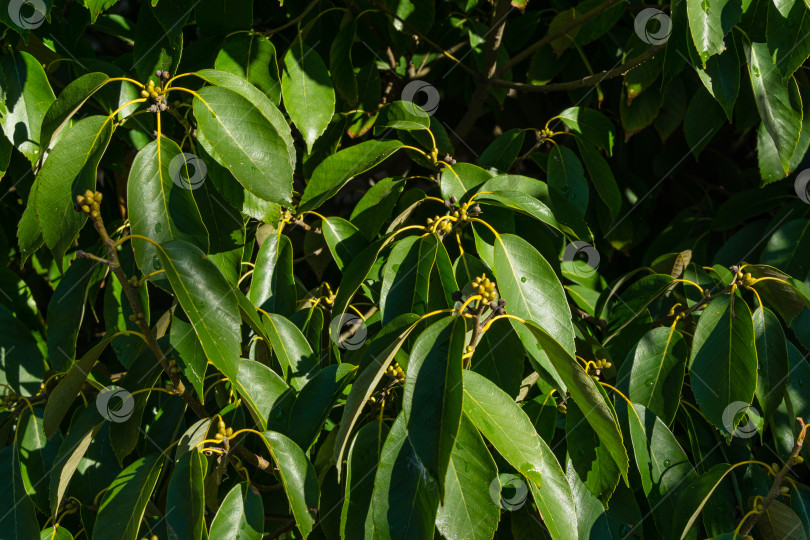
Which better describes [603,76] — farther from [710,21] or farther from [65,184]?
[65,184]

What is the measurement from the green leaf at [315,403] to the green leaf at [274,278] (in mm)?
337

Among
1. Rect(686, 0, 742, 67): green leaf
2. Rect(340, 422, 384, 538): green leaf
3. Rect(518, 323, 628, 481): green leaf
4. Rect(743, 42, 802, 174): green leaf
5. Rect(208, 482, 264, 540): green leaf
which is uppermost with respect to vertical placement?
Rect(686, 0, 742, 67): green leaf

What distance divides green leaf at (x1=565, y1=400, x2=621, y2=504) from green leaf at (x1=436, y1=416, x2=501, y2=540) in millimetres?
306

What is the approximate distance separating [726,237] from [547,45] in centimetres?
96

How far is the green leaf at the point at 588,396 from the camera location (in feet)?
3.73

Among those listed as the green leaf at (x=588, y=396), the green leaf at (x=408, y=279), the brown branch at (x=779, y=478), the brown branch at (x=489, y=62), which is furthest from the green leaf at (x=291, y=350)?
the brown branch at (x=489, y=62)

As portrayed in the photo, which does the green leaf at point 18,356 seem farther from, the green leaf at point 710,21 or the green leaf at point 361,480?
the green leaf at point 710,21

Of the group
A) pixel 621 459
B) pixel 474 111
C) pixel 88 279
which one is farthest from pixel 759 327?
pixel 88 279

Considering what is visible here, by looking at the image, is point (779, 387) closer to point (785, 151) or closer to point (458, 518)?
point (785, 151)

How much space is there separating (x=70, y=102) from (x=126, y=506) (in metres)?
0.76

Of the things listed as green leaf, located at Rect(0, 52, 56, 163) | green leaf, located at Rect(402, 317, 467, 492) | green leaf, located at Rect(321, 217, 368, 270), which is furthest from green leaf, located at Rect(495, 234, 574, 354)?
green leaf, located at Rect(0, 52, 56, 163)

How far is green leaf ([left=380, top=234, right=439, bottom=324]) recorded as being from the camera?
1427 millimetres

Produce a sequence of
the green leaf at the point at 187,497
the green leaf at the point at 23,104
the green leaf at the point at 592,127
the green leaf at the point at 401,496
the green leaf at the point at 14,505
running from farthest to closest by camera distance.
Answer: the green leaf at the point at 592,127 < the green leaf at the point at 23,104 < the green leaf at the point at 14,505 < the green leaf at the point at 187,497 < the green leaf at the point at 401,496

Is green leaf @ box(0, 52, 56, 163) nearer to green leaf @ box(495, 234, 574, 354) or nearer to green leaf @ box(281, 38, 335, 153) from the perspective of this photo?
green leaf @ box(281, 38, 335, 153)
